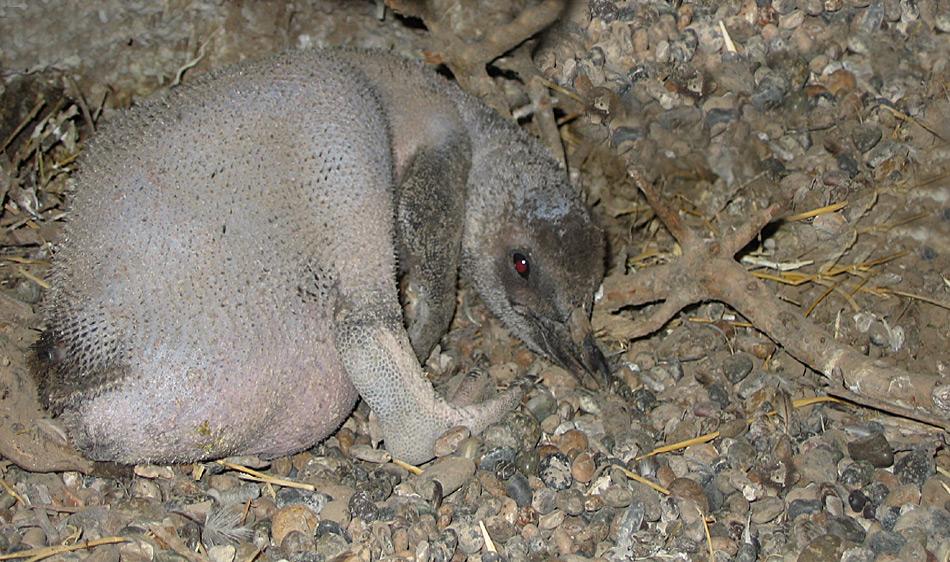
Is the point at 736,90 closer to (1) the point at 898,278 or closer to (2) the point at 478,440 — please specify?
(1) the point at 898,278

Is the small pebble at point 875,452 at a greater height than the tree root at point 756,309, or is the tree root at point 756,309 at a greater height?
the tree root at point 756,309

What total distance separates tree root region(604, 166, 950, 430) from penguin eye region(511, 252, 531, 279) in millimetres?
474

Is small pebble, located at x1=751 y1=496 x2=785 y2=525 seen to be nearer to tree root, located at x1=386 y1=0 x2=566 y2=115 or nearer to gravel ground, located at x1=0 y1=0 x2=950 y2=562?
gravel ground, located at x1=0 y1=0 x2=950 y2=562

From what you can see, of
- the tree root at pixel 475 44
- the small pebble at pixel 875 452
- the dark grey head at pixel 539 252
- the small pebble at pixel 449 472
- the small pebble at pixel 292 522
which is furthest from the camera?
the tree root at pixel 475 44

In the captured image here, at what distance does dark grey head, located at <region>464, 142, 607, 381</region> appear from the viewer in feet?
12.1

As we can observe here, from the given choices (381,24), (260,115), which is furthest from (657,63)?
(260,115)

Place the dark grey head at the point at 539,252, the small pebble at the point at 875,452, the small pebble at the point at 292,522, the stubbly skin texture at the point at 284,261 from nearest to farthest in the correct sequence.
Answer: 1. the stubbly skin texture at the point at 284,261
2. the small pebble at the point at 292,522
3. the small pebble at the point at 875,452
4. the dark grey head at the point at 539,252

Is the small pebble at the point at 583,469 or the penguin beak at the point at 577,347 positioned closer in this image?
the small pebble at the point at 583,469

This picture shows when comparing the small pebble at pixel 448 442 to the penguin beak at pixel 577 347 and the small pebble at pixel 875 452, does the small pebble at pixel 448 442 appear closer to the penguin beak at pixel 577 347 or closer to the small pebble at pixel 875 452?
the penguin beak at pixel 577 347

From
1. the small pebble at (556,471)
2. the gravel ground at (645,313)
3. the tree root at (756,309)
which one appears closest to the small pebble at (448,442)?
the gravel ground at (645,313)

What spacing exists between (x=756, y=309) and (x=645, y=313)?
558mm

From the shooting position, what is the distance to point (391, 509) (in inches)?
125

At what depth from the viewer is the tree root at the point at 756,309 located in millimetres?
3342

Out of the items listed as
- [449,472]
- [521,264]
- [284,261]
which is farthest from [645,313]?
[284,261]
